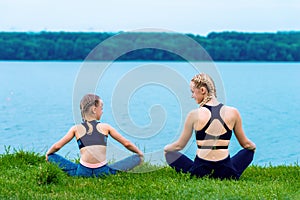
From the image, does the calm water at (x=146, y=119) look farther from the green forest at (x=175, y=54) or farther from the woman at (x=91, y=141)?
the green forest at (x=175, y=54)

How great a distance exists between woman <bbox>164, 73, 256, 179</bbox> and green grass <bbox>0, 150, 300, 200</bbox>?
176mm

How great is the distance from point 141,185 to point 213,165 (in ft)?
2.95

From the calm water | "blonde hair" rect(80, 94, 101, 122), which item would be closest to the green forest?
the calm water

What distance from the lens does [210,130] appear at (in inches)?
262

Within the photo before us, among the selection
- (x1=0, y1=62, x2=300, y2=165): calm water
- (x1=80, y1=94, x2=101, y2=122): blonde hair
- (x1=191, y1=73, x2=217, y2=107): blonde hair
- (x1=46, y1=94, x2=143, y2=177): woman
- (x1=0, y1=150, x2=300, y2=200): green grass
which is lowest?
(x1=0, y1=62, x2=300, y2=165): calm water

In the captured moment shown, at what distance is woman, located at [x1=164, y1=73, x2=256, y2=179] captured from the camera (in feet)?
21.8

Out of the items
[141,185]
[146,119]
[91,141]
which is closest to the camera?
[141,185]

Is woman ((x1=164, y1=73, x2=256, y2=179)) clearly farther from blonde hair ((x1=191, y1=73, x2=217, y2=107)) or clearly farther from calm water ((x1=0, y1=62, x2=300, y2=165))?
calm water ((x1=0, y1=62, x2=300, y2=165))

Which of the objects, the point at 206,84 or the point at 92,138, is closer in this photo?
the point at 206,84

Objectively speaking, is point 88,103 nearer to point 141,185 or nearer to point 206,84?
point 141,185

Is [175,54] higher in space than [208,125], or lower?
lower

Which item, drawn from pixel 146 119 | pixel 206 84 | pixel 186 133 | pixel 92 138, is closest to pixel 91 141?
pixel 92 138

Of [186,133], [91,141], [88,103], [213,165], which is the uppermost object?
[88,103]

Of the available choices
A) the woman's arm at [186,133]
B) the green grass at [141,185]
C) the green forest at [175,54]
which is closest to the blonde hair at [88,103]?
the green grass at [141,185]
